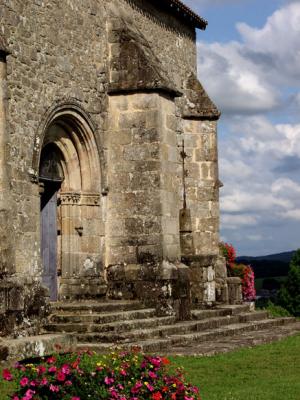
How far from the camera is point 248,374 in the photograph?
10211 mm

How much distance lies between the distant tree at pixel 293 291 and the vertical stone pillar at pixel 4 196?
10.2m

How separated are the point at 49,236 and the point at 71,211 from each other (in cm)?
65

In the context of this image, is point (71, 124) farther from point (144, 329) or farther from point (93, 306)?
point (144, 329)

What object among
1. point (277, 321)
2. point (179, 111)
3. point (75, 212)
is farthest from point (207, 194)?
point (75, 212)

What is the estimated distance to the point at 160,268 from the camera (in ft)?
51.2

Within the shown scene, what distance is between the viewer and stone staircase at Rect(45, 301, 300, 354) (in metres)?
12.7

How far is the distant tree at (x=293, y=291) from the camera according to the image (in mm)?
20516

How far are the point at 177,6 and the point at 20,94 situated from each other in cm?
722

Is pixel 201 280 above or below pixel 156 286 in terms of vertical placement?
above

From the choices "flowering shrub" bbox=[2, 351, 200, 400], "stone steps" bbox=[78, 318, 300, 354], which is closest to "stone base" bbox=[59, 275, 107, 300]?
"stone steps" bbox=[78, 318, 300, 354]

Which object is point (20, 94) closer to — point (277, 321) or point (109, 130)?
point (109, 130)

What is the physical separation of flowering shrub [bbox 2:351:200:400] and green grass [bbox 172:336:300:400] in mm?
1939

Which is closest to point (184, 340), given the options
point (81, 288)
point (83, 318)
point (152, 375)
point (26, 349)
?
point (83, 318)

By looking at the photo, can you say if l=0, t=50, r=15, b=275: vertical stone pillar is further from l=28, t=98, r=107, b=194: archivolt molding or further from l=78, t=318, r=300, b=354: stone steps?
l=78, t=318, r=300, b=354: stone steps
